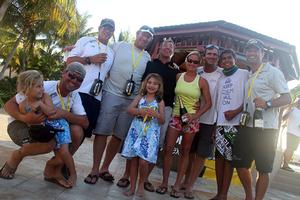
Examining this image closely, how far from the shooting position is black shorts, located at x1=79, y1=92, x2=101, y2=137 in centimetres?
446

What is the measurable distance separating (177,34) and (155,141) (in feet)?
18.8

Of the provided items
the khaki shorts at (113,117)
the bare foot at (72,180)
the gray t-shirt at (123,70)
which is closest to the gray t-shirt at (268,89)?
the gray t-shirt at (123,70)

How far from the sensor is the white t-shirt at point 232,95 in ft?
14.8

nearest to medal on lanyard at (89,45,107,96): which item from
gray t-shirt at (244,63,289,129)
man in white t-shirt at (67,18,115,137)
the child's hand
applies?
man in white t-shirt at (67,18,115,137)

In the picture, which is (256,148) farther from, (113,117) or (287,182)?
(287,182)

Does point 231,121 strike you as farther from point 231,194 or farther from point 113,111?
point 231,194

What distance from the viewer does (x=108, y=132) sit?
4.62m

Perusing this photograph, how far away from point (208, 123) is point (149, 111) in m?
0.94

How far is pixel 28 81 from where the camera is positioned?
364 cm

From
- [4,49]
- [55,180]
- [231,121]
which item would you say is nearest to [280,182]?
[231,121]

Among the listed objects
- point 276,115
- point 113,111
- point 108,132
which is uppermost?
point 276,115

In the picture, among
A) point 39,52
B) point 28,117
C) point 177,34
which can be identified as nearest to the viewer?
point 28,117

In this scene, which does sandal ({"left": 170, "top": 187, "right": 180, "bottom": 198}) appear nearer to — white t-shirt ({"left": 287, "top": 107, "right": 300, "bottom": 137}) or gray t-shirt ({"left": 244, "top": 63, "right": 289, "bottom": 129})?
gray t-shirt ({"left": 244, "top": 63, "right": 289, "bottom": 129})

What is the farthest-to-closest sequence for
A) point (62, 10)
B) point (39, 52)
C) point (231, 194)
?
1. point (39, 52)
2. point (62, 10)
3. point (231, 194)
